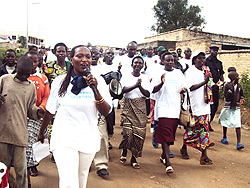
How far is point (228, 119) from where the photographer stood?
23.6 feet

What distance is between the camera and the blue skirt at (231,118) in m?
6.99

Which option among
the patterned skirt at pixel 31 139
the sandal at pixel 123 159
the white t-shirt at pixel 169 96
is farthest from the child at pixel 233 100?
the patterned skirt at pixel 31 139

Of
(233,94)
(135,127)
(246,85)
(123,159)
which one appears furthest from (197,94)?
(246,85)

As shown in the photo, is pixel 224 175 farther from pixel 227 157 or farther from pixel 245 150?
pixel 245 150

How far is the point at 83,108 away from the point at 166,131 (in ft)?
8.70

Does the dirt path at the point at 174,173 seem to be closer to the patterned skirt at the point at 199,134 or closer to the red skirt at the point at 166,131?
the patterned skirt at the point at 199,134

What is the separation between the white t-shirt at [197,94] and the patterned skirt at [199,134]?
5.1 inches

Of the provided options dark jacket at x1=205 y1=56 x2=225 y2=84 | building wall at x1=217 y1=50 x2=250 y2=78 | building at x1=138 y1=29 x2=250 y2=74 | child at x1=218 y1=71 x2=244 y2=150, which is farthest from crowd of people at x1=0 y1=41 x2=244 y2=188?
building at x1=138 y1=29 x2=250 y2=74

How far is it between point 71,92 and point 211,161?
12.4 ft

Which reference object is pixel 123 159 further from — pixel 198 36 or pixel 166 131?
pixel 198 36

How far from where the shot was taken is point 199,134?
5770 millimetres

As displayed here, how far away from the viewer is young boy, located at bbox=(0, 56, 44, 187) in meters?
3.43

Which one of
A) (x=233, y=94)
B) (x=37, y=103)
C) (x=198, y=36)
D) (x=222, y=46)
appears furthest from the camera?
(x=198, y=36)

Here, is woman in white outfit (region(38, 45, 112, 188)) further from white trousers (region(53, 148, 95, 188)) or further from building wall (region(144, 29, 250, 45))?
building wall (region(144, 29, 250, 45))
